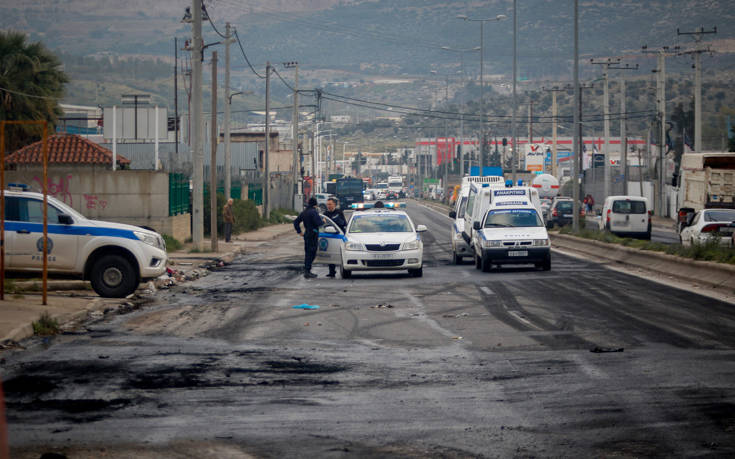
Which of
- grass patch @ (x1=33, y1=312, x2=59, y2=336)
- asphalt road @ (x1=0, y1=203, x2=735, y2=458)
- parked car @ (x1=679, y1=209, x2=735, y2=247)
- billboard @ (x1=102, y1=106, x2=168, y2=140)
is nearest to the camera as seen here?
asphalt road @ (x1=0, y1=203, x2=735, y2=458)

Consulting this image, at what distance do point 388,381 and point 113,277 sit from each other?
1020cm

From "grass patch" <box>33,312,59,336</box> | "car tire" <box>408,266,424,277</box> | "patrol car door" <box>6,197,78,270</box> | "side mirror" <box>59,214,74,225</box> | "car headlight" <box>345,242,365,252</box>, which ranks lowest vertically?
"car tire" <box>408,266,424,277</box>

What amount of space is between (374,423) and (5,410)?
3248 mm

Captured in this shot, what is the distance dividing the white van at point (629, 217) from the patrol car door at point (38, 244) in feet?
97.7

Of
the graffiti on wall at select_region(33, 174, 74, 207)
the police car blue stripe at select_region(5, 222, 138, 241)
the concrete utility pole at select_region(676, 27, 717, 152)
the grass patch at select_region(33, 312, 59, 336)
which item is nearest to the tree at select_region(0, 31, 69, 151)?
the graffiti on wall at select_region(33, 174, 74, 207)

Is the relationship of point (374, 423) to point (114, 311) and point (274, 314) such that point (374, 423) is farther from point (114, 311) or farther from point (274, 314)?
point (114, 311)

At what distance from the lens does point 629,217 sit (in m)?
42.8

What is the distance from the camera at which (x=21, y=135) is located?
143ft

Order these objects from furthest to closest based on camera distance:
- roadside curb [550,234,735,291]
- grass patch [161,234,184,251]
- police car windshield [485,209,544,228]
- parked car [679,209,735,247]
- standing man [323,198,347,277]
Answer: grass patch [161,234,184,251] → parked car [679,209,735,247] → police car windshield [485,209,544,228] → standing man [323,198,347,277] → roadside curb [550,234,735,291]

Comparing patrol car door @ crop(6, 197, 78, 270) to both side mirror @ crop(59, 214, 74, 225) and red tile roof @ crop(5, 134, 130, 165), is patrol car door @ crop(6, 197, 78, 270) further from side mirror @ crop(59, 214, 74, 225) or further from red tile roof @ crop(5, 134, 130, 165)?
red tile roof @ crop(5, 134, 130, 165)

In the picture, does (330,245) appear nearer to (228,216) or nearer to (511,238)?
(511,238)

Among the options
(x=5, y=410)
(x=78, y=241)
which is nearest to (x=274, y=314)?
(x=78, y=241)

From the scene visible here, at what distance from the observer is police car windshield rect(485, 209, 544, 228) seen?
26453 millimetres

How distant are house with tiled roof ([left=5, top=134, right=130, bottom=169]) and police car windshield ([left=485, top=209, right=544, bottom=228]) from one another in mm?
21031
